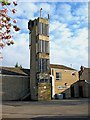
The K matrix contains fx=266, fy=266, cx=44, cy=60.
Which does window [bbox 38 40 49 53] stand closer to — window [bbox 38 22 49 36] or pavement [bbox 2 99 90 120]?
window [bbox 38 22 49 36]

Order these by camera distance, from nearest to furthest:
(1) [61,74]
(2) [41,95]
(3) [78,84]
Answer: (2) [41,95], (1) [61,74], (3) [78,84]

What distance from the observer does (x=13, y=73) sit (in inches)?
1724

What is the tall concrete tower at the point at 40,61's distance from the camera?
134 feet

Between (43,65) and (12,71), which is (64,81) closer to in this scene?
(43,65)

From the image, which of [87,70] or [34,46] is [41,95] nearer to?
[34,46]

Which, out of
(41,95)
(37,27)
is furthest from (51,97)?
(37,27)

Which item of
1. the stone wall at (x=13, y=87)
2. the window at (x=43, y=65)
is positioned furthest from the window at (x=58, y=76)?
the stone wall at (x=13, y=87)

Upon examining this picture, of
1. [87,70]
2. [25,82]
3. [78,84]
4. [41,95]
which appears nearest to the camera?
[41,95]

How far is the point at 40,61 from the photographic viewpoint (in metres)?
41.2

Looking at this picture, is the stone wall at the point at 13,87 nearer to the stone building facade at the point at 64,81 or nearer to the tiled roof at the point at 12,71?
the tiled roof at the point at 12,71

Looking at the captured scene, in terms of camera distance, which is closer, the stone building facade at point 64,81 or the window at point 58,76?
the stone building facade at point 64,81

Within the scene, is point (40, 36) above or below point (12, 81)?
above

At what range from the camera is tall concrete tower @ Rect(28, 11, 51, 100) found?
40.8 m

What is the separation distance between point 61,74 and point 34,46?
24.6 ft
